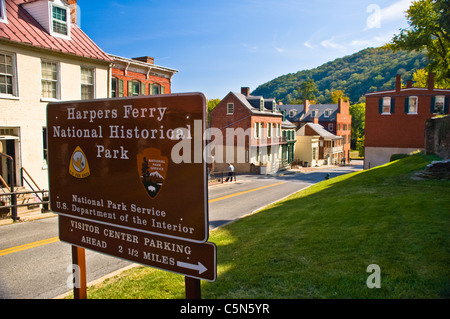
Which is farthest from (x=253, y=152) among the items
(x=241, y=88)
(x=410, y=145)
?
(x=410, y=145)

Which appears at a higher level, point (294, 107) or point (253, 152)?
point (294, 107)

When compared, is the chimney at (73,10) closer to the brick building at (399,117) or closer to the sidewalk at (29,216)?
the sidewalk at (29,216)

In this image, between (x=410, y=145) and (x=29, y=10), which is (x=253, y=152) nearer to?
(x=410, y=145)

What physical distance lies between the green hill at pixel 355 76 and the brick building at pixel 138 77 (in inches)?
4153

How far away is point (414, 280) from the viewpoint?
5922 mm

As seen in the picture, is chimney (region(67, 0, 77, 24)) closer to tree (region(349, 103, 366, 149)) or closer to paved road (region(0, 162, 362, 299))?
paved road (region(0, 162, 362, 299))

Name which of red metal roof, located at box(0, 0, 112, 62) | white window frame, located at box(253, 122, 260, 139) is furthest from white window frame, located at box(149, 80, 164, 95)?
white window frame, located at box(253, 122, 260, 139)

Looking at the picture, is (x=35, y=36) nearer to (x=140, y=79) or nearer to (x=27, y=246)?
(x=140, y=79)

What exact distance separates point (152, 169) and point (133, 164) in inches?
11.9

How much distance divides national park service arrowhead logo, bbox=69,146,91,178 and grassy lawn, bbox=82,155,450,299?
10.3 feet

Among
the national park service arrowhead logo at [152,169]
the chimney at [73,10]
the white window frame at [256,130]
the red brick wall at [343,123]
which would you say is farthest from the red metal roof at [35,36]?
the red brick wall at [343,123]

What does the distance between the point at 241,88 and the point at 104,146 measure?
49676 mm
